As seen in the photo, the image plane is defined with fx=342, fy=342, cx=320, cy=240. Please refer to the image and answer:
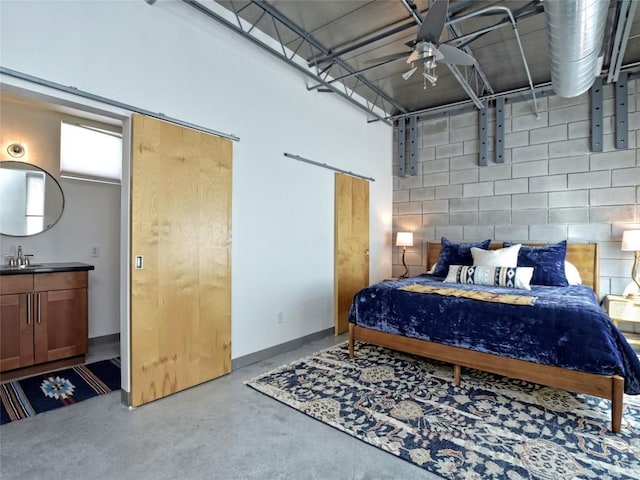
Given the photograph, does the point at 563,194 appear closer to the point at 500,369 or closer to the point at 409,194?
the point at 409,194

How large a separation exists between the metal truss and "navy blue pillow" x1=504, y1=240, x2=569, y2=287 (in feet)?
8.48

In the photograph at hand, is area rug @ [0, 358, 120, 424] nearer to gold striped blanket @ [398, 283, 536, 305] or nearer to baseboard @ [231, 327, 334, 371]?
baseboard @ [231, 327, 334, 371]

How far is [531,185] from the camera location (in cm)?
440

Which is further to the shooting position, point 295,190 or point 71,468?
point 295,190

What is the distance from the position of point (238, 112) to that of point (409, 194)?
3.17m

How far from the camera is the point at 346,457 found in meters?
1.86

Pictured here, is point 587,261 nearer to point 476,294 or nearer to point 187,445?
point 476,294

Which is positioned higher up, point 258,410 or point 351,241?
point 351,241

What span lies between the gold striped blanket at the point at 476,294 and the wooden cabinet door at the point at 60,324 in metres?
3.05

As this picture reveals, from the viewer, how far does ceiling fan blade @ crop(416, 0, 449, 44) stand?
210 cm

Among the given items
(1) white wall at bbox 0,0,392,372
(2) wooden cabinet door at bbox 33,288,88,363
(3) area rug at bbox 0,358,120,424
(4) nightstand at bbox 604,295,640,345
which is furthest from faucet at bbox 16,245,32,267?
(4) nightstand at bbox 604,295,640,345

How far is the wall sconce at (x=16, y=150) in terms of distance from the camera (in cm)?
329

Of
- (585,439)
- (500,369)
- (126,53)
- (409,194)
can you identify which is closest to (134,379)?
(126,53)

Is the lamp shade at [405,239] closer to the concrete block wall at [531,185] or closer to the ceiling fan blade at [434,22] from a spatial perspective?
the concrete block wall at [531,185]
